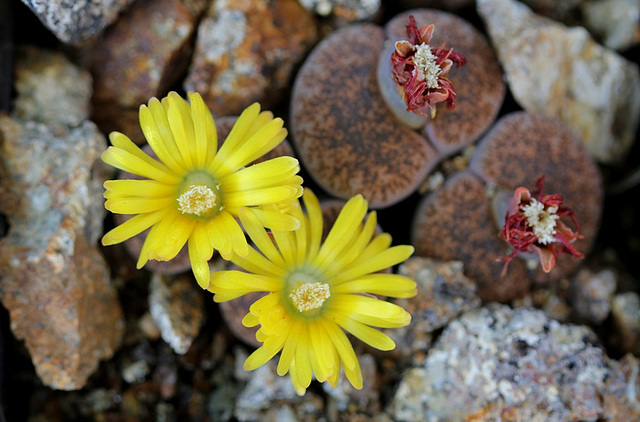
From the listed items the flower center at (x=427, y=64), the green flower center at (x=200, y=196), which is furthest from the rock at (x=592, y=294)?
the green flower center at (x=200, y=196)

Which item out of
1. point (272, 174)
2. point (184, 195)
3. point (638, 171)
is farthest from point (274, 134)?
point (638, 171)

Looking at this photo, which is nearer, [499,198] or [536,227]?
[536,227]

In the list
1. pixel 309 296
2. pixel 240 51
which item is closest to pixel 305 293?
pixel 309 296

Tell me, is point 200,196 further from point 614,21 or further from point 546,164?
point 614,21

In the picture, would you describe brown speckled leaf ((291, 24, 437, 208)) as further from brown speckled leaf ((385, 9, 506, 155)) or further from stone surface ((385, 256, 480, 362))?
stone surface ((385, 256, 480, 362))

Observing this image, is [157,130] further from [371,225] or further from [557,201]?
[557,201]

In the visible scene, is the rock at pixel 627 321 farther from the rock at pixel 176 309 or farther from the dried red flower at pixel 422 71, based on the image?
the rock at pixel 176 309
